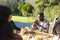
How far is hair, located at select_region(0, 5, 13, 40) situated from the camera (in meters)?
2.11

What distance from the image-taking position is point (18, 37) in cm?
245

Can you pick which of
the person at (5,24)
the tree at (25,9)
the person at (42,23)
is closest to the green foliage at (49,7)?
the tree at (25,9)

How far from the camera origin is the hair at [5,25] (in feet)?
6.91

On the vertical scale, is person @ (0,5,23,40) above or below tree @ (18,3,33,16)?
above

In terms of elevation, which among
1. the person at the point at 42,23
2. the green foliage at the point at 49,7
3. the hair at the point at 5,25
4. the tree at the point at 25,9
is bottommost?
the tree at the point at 25,9

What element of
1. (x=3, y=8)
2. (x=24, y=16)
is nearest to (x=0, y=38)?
(x=3, y=8)

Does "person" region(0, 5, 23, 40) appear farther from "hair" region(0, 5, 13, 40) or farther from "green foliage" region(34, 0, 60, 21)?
"green foliage" region(34, 0, 60, 21)

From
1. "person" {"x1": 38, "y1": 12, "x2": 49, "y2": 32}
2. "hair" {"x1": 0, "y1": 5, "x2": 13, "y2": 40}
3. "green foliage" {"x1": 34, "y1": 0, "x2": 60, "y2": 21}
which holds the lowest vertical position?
"green foliage" {"x1": 34, "y1": 0, "x2": 60, "y2": 21}

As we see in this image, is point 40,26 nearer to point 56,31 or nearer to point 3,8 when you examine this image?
point 56,31

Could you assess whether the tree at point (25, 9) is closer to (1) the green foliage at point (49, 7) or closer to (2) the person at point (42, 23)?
(1) the green foliage at point (49, 7)

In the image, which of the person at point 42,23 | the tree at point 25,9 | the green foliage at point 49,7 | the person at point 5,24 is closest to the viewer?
the person at point 5,24

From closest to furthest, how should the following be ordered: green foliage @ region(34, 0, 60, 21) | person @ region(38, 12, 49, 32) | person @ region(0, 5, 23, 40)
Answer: person @ region(0, 5, 23, 40), person @ region(38, 12, 49, 32), green foliage @ region(34, 0, 60, 21)

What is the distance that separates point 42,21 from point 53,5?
734 cm

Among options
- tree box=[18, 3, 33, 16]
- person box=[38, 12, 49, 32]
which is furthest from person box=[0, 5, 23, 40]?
tree box=[18, 3, 33, 16]
